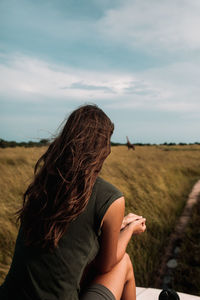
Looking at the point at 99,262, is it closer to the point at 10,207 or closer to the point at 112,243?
the point at 112,243

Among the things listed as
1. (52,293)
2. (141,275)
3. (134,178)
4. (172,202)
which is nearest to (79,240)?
(52,293)

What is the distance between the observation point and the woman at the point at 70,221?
3.76ft

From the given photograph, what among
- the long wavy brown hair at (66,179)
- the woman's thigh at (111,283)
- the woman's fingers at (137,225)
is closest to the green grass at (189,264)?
the woman's fingers at (137,225)

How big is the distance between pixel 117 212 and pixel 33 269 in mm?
438

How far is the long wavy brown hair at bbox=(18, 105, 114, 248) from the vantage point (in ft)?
3.88

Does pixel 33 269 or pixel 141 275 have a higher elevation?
pixel 33 269

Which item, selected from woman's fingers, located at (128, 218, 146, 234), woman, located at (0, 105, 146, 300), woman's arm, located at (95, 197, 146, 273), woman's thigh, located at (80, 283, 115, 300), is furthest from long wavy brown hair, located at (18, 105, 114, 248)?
woman's fingers, located at (128, 218, 146, 234)

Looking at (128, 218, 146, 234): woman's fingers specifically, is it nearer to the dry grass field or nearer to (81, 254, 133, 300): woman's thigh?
(81, 254, 133, 300): woman's thigh

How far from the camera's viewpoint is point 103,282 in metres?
1.45

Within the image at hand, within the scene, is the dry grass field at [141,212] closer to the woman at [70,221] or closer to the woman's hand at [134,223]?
the woman's hand at [134,223]

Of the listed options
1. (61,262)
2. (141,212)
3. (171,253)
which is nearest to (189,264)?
(171,253)

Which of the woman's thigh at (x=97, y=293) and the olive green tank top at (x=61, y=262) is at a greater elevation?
the olive green tank top at (x=61, y=262)

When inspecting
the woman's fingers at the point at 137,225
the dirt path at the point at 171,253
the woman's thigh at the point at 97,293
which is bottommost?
the dirt path at the point at 171,253

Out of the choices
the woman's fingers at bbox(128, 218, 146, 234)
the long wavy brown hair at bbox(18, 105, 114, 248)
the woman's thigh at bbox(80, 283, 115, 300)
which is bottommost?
the woman's thigh at bbox(80, 283, 115, 300)
